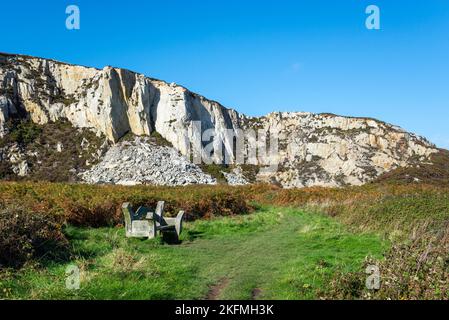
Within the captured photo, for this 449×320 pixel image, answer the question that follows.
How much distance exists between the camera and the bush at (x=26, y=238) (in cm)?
955

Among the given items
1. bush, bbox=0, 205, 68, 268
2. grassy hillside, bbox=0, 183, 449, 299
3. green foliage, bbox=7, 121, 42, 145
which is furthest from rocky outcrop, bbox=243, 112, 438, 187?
bush, bbox=0, 205, 68, 268

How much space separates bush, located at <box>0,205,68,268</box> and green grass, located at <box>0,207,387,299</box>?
465 mm

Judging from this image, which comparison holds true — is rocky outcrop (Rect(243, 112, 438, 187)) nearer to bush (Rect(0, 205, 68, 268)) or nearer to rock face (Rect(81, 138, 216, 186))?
rock face (Rect(81, 138, 216, 186))

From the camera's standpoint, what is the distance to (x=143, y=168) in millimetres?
68312

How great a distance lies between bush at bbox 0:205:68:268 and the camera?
9.55 m

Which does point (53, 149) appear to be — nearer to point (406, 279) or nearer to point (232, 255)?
point (232, 255)

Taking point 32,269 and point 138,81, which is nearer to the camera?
point 32,269

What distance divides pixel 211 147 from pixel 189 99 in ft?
35.3

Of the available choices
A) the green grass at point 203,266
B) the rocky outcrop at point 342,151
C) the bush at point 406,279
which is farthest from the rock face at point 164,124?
the bush at point 406,279

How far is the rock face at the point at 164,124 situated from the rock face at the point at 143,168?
0.76 feet
